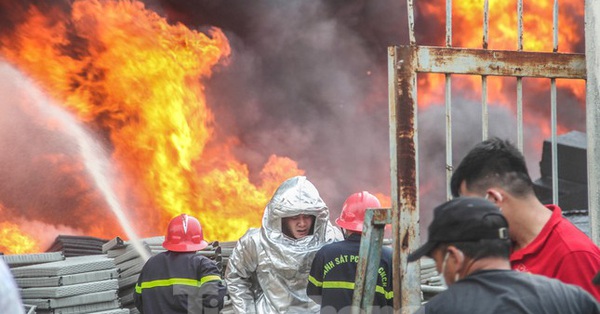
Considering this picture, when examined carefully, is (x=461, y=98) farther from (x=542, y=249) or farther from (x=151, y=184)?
(x=542, y=249)

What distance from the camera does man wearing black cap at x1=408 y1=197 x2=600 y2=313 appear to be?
2.44 m

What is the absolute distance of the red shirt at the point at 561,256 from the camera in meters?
2.89

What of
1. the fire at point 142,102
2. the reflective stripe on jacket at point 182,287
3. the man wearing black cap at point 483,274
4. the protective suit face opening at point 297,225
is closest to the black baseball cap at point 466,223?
the man wearing black cap at point 483,274

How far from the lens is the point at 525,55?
410 centimetres

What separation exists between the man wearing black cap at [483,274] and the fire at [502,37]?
1011 centimetres

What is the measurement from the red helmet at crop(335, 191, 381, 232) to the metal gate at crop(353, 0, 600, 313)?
5.55 feet

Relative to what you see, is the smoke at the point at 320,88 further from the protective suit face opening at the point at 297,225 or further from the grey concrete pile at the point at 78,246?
the protective suit face opening at the point at 297,225

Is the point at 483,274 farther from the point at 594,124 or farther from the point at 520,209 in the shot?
the point at 594,124

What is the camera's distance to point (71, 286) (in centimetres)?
792

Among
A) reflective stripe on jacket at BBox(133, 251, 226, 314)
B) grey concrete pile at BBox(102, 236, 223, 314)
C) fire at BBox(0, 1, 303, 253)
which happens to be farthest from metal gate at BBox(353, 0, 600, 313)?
fire at BBox(0, 1, 303, 253)

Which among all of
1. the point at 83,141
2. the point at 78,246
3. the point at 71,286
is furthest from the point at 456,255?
the point at 83,141

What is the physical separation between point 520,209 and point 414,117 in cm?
91

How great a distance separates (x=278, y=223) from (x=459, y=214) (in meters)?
3.62

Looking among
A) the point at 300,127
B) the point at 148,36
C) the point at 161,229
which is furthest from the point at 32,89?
the point at 300,127
